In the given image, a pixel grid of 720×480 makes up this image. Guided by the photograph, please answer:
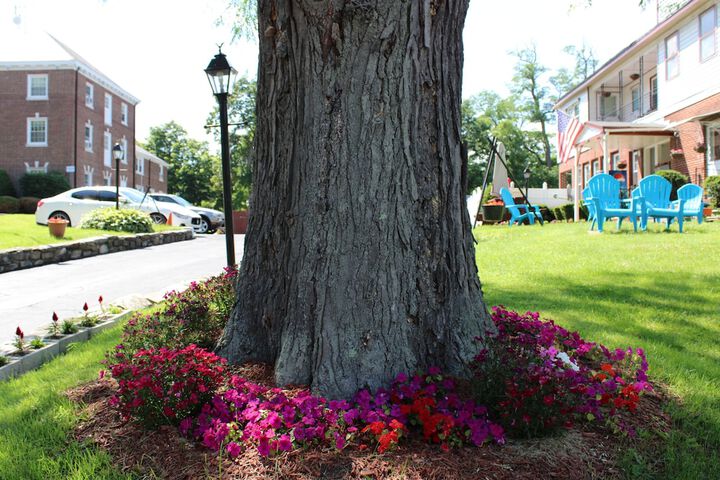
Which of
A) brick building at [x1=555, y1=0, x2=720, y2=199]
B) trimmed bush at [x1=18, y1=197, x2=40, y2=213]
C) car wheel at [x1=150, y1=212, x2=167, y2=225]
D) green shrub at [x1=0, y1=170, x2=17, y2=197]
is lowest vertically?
car wheel at [x1=150, y1=212, x2=167, y2=225]

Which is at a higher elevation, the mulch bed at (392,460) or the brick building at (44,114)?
the brick building at (44,114)

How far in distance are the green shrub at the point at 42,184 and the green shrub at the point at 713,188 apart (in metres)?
30.2

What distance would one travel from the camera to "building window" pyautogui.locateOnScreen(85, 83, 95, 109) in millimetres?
34250

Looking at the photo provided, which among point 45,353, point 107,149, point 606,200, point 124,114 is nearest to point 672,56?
point 606,200

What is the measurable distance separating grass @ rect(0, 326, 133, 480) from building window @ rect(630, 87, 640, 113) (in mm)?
26910

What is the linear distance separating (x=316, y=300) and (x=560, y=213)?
65.9 feet

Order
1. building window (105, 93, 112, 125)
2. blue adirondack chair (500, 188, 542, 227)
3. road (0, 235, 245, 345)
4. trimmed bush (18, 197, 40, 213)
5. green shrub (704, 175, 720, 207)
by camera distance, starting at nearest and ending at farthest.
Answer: road (0, 235, 245, 345), green shrub (704, 175, 720, 207), blue adirondack chair (500, 188, 542, 227), trimmed bush (18, 197, 40, 213), building window (105, 93, 112, 125)

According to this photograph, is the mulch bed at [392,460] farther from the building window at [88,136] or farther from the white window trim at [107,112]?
the white window trim at [107,112]

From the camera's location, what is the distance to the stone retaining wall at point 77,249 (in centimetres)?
1148

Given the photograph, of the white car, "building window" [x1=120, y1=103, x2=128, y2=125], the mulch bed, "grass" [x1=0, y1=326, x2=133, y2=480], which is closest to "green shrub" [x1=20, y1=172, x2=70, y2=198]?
"building window" [x1=120, y1=103, x2=128, y2=125]

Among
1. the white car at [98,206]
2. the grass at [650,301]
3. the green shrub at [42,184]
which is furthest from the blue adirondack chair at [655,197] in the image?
the green shrub at [42,184]

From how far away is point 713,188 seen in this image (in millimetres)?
16250

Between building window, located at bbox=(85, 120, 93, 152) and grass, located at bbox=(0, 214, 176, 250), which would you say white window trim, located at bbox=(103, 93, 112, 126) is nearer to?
building window, located at bbox=(85, 120, 93, 152)

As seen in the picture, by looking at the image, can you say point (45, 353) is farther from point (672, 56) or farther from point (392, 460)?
point (672, 56)
